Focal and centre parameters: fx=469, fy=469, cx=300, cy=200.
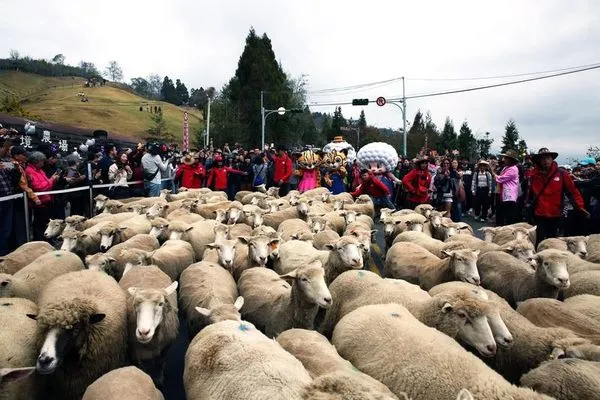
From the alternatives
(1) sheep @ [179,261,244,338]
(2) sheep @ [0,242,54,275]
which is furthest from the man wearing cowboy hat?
(2) sheep @ [0,242,54,275]

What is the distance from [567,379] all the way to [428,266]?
2.80 metres

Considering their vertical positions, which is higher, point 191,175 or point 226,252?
point 191,175

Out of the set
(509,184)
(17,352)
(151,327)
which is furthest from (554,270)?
(509,184)

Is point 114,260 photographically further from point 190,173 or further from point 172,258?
point 190,173

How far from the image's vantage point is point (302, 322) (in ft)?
13.9

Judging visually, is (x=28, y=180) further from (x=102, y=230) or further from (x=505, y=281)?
(x=505, y=281)

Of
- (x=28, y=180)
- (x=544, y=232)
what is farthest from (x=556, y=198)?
(x=28, y=180)

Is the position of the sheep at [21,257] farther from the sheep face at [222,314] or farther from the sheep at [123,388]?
the sheep at [123,388]

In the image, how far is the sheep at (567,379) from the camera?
8.55 ft

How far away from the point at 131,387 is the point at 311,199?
7829mm

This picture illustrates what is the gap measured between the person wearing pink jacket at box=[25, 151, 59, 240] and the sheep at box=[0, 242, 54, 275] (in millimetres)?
1657

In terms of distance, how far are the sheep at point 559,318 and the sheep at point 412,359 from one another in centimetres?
114

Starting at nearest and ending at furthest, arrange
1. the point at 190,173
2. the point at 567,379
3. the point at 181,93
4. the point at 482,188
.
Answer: the point at 567,379, the point at 190,173, the point at 482,188, the point at 181,93

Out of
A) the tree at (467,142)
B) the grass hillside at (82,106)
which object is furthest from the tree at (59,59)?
the tree at (467,142)
